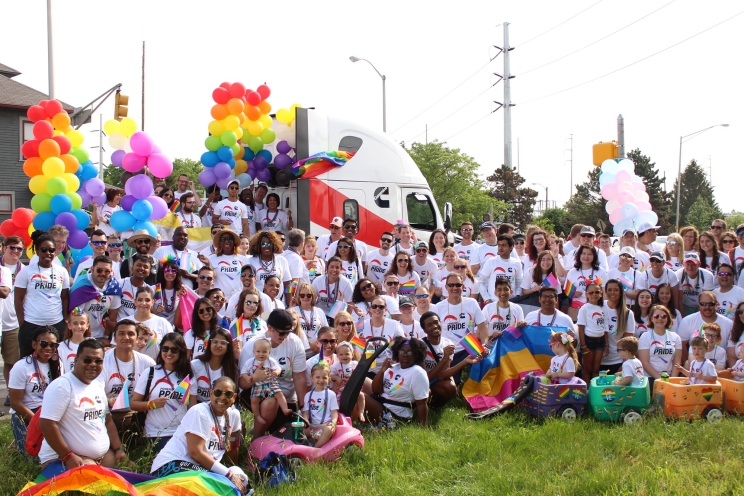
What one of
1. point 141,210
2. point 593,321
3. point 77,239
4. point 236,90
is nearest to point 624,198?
point 593,321

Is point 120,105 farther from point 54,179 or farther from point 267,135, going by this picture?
point 54,179

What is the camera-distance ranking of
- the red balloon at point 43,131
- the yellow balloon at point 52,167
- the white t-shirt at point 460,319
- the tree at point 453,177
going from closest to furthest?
the white t-shirt at point 460,319, the yellow balloon at point 52,167, the red balloon at point 43,131, the tree at point 453,177

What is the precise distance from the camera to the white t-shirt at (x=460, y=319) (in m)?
8.58

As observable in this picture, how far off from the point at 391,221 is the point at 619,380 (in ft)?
22.5

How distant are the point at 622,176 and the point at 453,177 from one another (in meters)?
26.7

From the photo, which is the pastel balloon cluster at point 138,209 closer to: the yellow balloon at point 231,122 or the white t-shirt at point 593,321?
the yellow balloon at point 231,122

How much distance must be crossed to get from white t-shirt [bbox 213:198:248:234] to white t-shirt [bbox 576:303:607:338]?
586cm

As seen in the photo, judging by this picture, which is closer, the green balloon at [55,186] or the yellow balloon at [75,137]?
the green balloon at [55,186]

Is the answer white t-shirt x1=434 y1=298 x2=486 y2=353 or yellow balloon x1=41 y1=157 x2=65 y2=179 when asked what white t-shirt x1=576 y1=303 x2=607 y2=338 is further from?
yellow balloon x1=41 y1=157 x2=65 y2=179

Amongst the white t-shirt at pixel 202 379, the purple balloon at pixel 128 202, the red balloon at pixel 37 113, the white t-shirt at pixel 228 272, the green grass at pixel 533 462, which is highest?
the red balloon at pixel 37 113

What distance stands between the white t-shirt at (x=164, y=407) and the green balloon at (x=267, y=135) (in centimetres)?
721

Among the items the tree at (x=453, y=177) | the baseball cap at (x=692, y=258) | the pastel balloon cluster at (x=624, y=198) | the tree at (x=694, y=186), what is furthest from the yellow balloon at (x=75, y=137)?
the tree at (x=694, y=186)

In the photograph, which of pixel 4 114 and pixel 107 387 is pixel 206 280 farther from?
pixel 4 114

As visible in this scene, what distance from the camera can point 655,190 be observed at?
65438 millimetres
